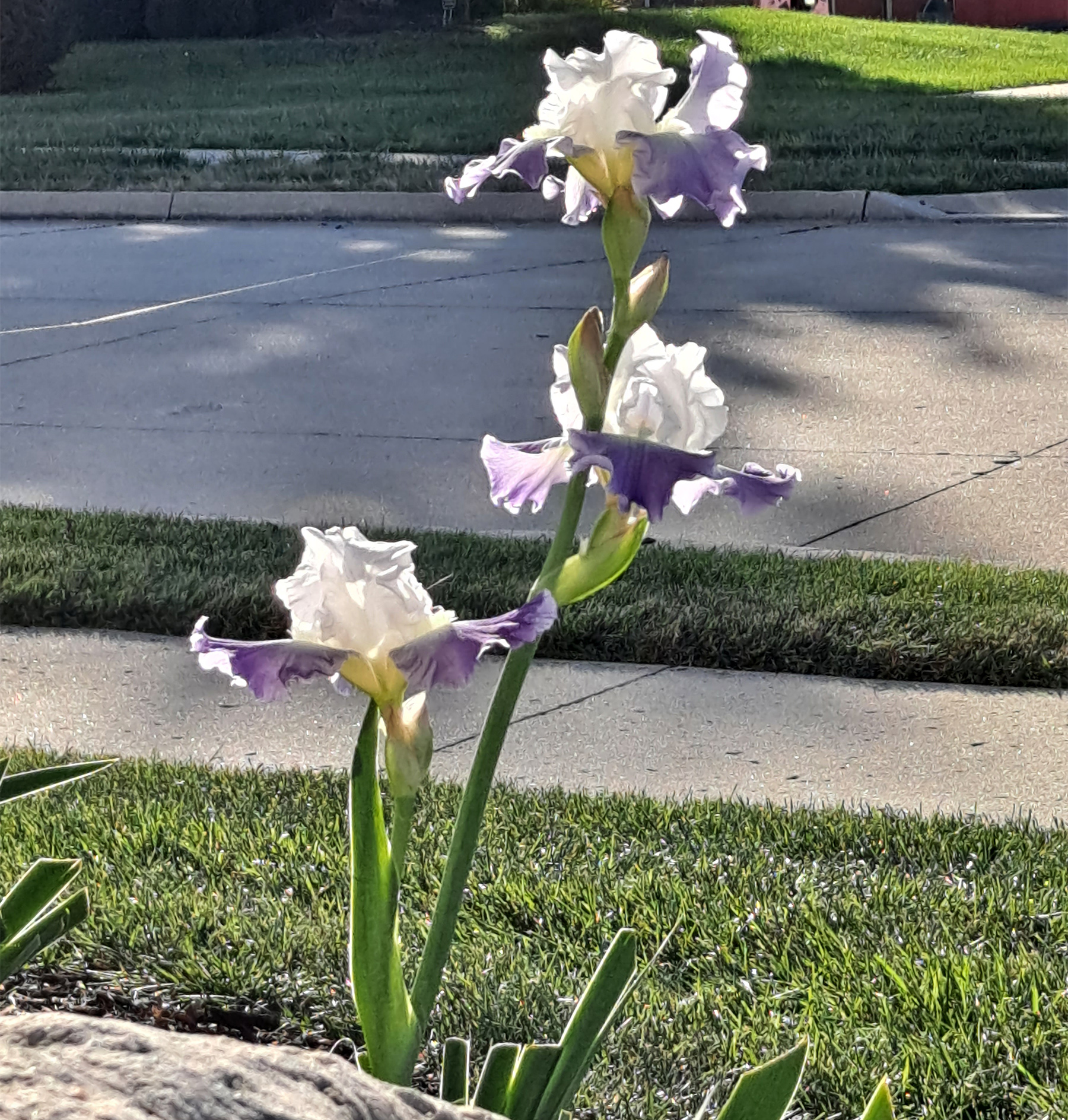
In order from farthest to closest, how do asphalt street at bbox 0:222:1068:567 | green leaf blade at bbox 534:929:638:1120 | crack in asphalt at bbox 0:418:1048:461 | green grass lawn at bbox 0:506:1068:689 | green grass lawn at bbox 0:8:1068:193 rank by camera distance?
green grass lawn at bbox 0:8:1068:193, crack in asphalt at bbox 0:418:1048:461, asphalt street at bbox 0:222:1068:567, green grass lawn at bbox 0:506:1068:689, green leaf blade at bbox 534:929:638:1120

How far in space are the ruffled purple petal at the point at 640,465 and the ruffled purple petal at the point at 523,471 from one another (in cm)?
11

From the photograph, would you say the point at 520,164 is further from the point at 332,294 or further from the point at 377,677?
the point at 332,294

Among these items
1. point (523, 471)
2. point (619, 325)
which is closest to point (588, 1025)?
point (523, 471)

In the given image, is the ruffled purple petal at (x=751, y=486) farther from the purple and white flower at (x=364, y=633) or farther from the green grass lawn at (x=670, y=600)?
the green grass lawn at (x=670, y=600)

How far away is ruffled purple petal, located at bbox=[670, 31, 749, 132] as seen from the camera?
1554mm

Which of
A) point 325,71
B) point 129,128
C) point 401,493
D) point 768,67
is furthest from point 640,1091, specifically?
point 325,71

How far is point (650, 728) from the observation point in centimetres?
363

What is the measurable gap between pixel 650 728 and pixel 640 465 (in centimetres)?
221

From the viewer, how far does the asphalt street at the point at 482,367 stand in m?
5.28

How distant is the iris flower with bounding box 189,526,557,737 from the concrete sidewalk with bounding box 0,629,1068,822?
76.0 inches

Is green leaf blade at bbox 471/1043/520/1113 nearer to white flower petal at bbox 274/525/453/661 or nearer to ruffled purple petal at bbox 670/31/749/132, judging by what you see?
white flower petal at bbox 274/525/453/661

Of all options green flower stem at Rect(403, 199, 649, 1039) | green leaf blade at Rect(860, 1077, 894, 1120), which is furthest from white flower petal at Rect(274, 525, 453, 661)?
green leaf blade at Rect(860, 1077, 894, 1120)

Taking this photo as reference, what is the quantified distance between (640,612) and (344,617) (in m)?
2.72

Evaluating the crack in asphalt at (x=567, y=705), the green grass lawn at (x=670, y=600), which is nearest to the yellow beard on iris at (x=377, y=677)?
the crack in asphalt at (x=567, y=705)
